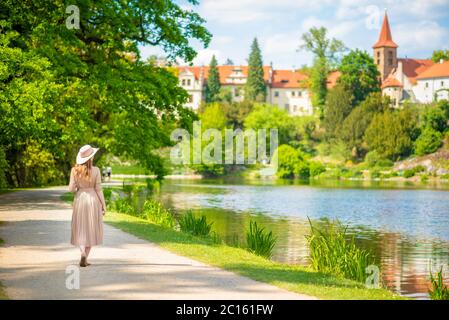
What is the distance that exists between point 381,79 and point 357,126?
137 ft

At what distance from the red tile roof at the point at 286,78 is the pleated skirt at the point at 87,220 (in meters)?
130

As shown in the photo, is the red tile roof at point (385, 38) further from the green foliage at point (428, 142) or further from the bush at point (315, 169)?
the bush at point (315, 169)

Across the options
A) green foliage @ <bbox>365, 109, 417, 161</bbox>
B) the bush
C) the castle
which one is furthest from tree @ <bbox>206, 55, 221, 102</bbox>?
the bush

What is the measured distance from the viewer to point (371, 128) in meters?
87.3

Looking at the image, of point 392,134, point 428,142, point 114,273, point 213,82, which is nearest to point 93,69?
point 114,273

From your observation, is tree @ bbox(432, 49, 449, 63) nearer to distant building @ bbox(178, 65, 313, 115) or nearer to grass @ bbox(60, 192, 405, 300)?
distant building @ bbox(178, 65, 313, 115)

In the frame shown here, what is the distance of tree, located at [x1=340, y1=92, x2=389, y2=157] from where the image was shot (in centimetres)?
9019

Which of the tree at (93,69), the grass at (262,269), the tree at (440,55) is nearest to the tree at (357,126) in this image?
the tree at (440,55)

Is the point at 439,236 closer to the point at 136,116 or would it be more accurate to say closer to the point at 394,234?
the point at 394,234

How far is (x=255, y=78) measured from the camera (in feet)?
409

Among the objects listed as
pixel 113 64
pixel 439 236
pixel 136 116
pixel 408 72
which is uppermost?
pixel 408 72

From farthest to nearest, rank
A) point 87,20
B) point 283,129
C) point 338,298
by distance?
point 283,129
point 87,20
point 338,298
